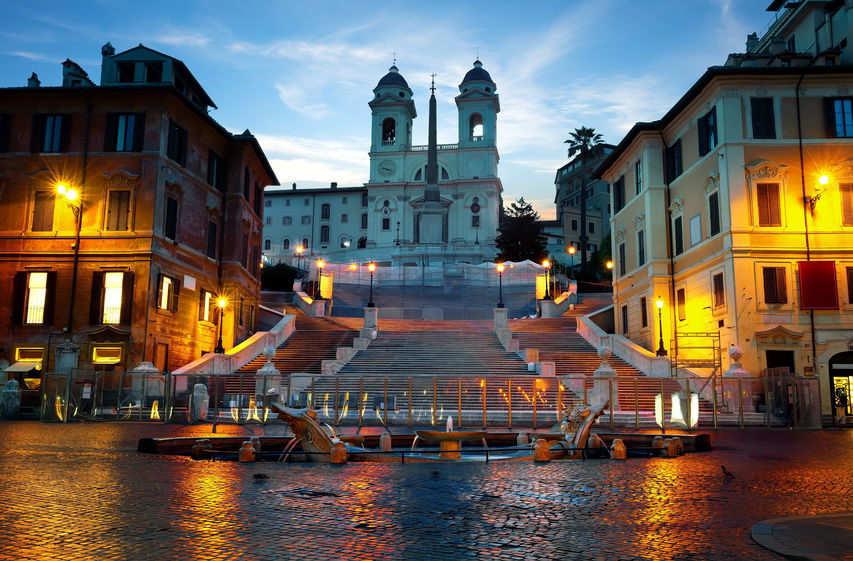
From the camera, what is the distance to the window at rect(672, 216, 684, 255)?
3544 centimetres

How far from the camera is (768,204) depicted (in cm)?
3019

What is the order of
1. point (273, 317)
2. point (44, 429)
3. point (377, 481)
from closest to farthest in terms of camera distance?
point (377, 481)
point (44, 429)
point (273, 317)

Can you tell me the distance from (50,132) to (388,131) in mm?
71948

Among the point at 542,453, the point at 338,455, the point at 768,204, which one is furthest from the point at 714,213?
the point at 338,455

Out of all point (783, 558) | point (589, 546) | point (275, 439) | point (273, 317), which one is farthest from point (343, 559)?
point (273, 317)

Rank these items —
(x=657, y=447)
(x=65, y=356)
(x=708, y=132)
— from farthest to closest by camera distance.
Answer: (x=708, y=132) → (x=65, y=356) → (x=657, y=447)

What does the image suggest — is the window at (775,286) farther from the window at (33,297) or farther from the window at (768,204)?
the window at (33,297)

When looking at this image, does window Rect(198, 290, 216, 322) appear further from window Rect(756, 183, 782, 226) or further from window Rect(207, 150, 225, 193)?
window Rect(756, 183, 782, 226)

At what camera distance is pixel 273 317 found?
47438 mm

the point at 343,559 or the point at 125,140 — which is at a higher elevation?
the point at 125,140

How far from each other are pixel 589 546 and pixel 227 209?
36.1 metres

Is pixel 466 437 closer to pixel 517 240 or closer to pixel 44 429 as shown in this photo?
pixel 44 429

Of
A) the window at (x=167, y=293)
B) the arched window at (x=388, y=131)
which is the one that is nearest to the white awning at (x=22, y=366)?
the window at (x=167, y=293)

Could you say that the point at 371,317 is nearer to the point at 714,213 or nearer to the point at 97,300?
the point at 97,300
